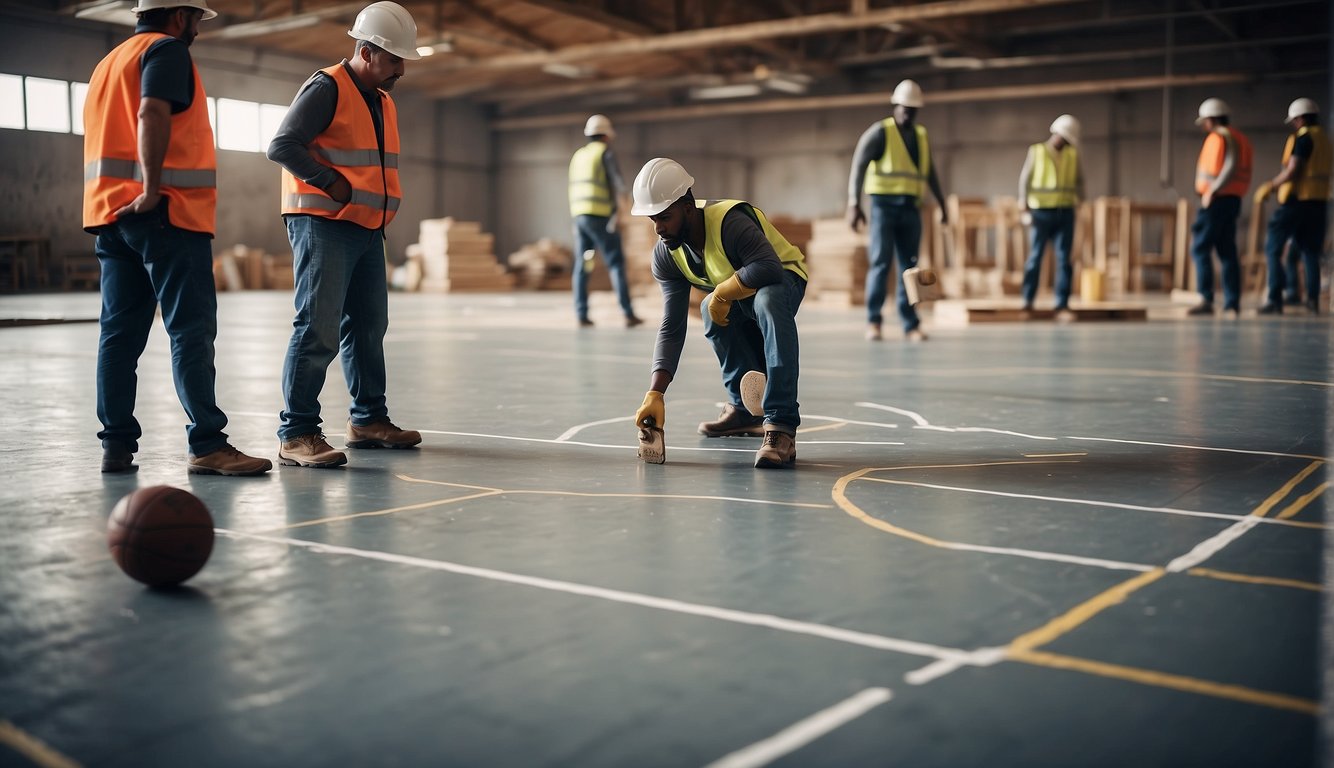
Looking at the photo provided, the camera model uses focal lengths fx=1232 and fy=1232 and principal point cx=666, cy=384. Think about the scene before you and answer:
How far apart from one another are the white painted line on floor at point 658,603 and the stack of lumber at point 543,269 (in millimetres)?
28088

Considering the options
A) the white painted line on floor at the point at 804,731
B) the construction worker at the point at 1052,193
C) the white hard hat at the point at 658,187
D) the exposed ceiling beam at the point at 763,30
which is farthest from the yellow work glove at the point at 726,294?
the exposed ceiling beam at the point at 763,30

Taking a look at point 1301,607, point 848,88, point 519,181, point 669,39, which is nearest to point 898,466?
point 1301,607

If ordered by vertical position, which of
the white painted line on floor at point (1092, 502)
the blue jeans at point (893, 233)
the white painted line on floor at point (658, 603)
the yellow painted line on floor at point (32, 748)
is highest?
the blue jeans at point (893, 233)

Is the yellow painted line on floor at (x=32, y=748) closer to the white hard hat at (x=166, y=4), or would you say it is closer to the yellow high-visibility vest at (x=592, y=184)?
the white hard hat at (x=166, y=4)

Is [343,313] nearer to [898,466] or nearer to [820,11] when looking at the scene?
[898,466]

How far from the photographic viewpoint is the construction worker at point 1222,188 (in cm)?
1433

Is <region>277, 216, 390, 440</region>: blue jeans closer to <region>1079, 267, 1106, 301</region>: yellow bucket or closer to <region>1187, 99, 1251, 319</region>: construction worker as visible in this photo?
<region>1187, 99, 1251, 319</region>: construction worker

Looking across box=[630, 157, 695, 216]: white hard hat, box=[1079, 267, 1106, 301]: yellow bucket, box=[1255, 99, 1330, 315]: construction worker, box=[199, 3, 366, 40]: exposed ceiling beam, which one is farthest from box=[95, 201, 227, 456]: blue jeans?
box=[199, 3, 366, 40]: exposed ceiling beam

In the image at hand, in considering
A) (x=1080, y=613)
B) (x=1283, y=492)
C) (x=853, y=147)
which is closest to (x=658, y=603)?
(x=1080, y=613)

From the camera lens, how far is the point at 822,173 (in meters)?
32.6

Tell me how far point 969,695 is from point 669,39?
24.7 metres

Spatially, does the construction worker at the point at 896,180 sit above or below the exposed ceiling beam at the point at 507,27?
below

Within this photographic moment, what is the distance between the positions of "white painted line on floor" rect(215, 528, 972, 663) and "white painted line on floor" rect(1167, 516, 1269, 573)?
3.37 ft

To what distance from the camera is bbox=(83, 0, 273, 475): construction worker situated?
457cm
